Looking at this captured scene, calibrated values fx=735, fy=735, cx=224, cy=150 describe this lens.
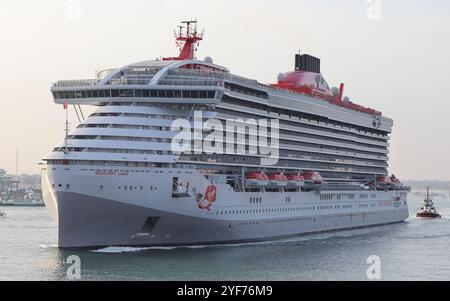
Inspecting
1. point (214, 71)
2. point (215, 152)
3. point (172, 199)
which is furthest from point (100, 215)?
point (214, 71)

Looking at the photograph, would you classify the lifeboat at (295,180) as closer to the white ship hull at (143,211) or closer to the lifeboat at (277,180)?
the lifeboat at (277,180)

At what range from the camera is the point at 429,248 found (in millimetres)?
57625

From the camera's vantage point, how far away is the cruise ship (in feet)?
149

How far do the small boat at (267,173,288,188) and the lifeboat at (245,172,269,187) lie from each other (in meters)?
1.73

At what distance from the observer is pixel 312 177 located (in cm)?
6419

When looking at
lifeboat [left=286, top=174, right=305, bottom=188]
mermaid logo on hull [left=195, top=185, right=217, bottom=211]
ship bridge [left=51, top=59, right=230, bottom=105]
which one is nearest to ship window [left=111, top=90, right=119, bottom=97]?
ship bridge [left=51, top=59, right=230, bottom=105]

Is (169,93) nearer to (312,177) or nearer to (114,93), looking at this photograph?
(114,93)

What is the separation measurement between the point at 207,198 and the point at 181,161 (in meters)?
3.18

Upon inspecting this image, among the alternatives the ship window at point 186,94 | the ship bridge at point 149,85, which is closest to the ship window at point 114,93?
the ship bridge at point 149,85

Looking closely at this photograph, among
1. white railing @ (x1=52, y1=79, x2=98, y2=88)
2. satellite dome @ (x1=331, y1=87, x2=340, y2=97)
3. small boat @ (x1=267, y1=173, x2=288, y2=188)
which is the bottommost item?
small boat @ (x1=267, y1=173, x2=288, y2=188)

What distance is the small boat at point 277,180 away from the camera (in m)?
57.3

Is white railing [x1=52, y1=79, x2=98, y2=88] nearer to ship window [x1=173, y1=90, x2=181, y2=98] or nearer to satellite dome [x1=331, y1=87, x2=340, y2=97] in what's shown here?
ship window [x1=173, y1=90, x2=181, y2=98]

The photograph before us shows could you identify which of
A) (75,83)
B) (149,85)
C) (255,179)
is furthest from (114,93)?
(255,179)
